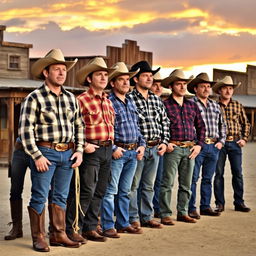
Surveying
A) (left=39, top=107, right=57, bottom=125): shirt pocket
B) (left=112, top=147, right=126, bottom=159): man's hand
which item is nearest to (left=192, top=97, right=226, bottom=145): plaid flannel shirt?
(left=112, top=147, right=126, bottom=159): man's hand

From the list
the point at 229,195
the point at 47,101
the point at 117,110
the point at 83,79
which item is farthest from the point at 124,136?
the point at 229,195

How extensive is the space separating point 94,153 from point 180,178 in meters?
2.02

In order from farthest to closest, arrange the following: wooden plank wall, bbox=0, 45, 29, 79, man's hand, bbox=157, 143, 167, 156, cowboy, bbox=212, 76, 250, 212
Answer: wooden plank wall, bbox=0, 45, 29, 79
cowboy, bbox=212, 76, 250, 212
man's hand, bbox=157, 143, 167, 156

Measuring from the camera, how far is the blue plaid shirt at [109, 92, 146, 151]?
7910 mm

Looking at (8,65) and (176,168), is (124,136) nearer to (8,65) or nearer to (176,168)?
(176,168)

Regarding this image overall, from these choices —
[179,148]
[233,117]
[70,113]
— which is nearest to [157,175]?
[179,148]

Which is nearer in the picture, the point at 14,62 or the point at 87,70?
the point at 87,70

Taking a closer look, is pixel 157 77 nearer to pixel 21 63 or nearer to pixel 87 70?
pixel 87 70

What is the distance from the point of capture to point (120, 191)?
802 centimetres

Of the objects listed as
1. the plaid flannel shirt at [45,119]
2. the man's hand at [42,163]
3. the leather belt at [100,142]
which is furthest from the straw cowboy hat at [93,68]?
the man's hand at [42,163]

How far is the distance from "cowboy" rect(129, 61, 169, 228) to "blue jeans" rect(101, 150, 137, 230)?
1.09ft

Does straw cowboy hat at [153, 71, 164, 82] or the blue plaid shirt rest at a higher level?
straw cowboy hat at [153, 71, 164, 82]

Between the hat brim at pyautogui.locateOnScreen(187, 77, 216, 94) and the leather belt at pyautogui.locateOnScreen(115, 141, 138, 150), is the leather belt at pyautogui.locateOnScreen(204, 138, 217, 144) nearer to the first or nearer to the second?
the hat brim at pyautogui.locateOnScreen(187, 77, 216, 94)

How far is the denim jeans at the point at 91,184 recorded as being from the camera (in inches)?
291
